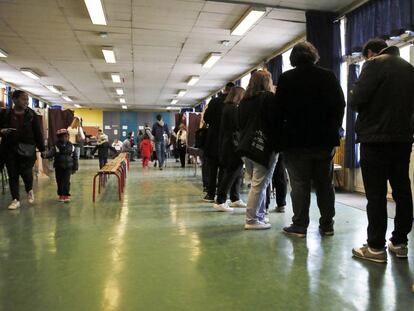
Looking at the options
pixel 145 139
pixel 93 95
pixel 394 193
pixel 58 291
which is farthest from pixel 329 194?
pixel 93 95

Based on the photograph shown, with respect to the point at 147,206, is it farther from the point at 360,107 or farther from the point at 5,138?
the point at 360,107

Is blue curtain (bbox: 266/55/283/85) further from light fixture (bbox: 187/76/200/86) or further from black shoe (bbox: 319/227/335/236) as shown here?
black shoe (bbox: 319/227/335/236)

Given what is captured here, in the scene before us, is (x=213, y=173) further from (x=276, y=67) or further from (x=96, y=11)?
(x=276, y=67)

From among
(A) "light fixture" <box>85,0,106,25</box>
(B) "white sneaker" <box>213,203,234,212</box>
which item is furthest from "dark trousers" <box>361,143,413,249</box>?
(A) "light fixture" <box>85,0,106,25</box>

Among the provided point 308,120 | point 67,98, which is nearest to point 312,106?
point 308,120

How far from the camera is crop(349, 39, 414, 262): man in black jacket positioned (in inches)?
99.0

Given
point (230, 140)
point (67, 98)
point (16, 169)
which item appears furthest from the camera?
point (67, 98)

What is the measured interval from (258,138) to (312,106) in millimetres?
601

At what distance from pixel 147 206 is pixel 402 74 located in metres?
3.36

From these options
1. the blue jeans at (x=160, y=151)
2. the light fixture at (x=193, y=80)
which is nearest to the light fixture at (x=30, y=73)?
the blue jeans at (x=160, y=151)

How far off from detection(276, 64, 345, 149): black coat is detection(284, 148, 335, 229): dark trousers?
0.09m

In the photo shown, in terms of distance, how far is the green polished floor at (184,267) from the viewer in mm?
2047

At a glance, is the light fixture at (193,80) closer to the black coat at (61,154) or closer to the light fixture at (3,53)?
the light fixture at (3,53)

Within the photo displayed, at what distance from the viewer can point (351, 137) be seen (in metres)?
6.27
